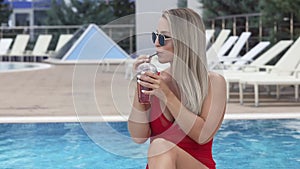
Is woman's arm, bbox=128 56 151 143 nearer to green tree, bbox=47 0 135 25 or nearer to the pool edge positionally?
the pool edge

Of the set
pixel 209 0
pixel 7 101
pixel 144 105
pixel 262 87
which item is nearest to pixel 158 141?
pixel 144 105

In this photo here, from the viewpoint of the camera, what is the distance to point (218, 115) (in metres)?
2.11

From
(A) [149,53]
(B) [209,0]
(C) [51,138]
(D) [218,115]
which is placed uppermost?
(A) [149,53]

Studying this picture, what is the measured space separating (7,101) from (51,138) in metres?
2.51

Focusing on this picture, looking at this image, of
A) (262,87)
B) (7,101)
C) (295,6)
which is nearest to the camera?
(7,101)

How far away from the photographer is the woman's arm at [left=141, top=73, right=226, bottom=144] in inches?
79.5

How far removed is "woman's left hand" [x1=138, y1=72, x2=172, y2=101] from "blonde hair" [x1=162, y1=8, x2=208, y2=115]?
10cm

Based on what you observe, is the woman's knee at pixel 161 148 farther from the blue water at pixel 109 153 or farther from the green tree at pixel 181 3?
the green tree at pixel 181 3

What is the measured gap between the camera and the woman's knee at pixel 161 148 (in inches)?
82.2

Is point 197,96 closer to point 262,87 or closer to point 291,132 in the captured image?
point 291,132

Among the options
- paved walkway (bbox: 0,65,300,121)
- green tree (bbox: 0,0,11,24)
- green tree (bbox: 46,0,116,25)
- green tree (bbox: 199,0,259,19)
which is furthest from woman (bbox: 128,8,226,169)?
green tree (bbox: 0,0,11,24)

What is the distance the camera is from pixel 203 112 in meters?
2.11

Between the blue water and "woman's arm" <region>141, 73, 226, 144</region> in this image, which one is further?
the blue water

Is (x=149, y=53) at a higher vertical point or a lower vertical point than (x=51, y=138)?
higher
